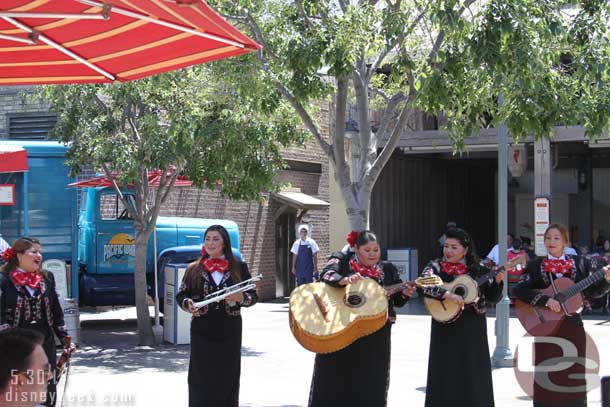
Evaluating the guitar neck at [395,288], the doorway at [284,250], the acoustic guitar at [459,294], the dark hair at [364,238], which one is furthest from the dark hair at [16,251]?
the doorway at [284,250]

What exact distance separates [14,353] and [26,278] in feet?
14.4

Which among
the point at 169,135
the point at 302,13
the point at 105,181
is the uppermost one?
the point at 302,13

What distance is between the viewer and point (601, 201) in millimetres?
26656

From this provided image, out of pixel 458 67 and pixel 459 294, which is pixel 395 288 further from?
pixel 458 67

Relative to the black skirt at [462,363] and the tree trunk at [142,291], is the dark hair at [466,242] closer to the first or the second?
the black skirt at [462,363]

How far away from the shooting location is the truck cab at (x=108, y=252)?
575 inches

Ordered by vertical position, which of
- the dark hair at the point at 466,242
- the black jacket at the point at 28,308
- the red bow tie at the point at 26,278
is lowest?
the black jacket at the point at 28,308

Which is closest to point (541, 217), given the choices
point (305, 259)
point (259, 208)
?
point (305, 259)

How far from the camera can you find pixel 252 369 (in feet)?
37.9

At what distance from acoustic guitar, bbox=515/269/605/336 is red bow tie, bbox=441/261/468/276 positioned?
714mm

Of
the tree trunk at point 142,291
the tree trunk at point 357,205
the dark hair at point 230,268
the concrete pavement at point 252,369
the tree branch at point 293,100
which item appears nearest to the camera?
the dark hair at point 230,268

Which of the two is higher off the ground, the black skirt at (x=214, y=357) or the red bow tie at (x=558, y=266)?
the red bow tie at (x=558, y=266)

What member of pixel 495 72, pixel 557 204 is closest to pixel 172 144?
pixel 495 72

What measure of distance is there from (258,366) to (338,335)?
519 cm
